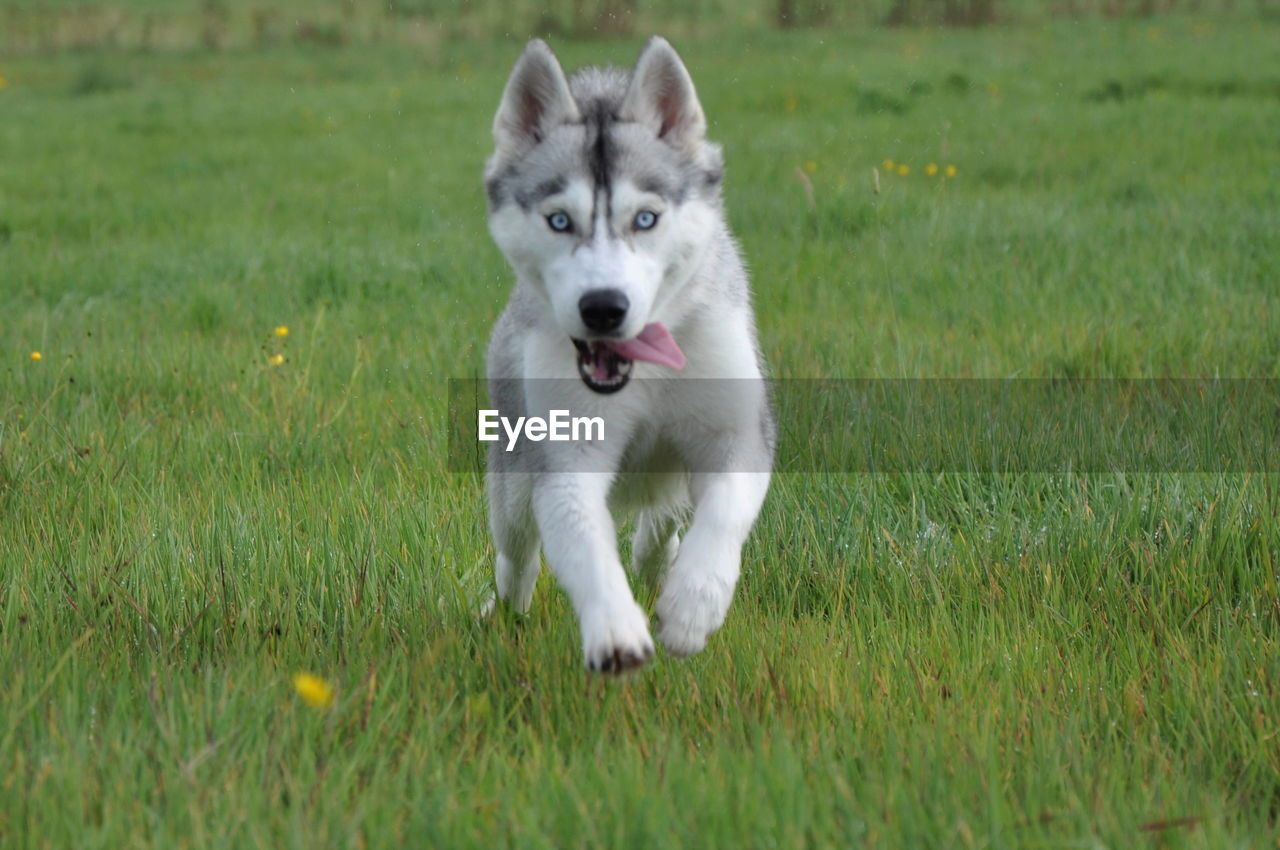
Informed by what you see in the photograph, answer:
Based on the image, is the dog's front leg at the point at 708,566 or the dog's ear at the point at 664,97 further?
the dog's ear at the point at 664,97

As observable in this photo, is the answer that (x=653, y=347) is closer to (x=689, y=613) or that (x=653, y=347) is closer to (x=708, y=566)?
(x=708, y=566)

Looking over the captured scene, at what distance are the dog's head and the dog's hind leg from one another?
0.51 meters

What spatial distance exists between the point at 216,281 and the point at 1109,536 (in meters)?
5.21

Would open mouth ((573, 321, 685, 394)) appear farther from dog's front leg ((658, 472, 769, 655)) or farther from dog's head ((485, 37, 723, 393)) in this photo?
dog's front leg ((658, 472, 769, 655))

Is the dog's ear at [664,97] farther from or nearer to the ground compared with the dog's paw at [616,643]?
farther from the ground

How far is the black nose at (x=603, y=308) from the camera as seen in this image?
2783mm

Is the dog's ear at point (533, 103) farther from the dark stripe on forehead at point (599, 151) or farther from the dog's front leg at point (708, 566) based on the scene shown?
the dog's front leg at point (708, 566)

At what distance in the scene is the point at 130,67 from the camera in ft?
67.3

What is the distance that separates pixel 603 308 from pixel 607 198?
32cm

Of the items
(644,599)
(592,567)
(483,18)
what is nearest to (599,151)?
(592,567)

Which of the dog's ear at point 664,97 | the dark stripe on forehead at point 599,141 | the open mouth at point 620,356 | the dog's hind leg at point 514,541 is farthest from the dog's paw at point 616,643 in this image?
the dog's ear at point 664,97

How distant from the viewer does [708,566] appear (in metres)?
2.80

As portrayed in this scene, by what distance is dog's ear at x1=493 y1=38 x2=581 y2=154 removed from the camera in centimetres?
319

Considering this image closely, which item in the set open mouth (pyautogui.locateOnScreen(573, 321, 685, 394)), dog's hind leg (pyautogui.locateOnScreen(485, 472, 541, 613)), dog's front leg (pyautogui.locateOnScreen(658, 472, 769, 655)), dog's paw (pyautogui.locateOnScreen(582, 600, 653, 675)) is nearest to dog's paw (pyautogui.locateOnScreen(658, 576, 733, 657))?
dog's front leg (pyautogui.locateOnScreen(658, 472, 769, 655))
